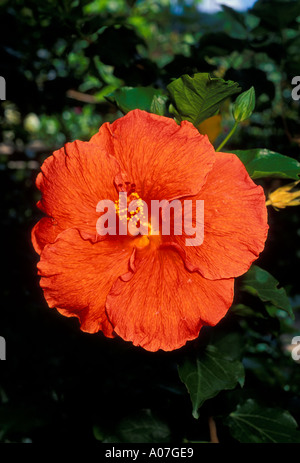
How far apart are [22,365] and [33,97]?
110 centimetres

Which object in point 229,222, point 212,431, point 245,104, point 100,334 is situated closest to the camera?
point 229,222

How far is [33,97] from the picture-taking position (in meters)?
1.45

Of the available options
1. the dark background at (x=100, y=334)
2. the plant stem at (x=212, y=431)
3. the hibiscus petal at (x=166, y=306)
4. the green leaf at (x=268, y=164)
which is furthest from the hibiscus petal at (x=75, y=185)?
the plant stem at (x=212, y=431)

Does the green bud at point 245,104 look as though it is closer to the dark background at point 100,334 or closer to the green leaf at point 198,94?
the green leaf at point 198,94

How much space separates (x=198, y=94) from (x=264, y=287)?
1.36 feet

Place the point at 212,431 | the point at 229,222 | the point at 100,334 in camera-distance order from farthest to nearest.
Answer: the point at 100,334, the point at 212,431, the point at 229,222

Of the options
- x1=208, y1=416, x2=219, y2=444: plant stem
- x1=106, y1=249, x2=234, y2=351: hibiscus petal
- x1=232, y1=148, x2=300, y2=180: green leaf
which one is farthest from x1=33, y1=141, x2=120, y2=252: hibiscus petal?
x1=208, y1=416, x2=219, y2=444: plant stem

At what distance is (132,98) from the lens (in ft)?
2.73

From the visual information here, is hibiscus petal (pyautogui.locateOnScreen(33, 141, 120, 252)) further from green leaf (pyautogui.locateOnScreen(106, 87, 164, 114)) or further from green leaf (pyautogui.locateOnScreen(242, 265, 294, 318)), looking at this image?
green leaf (pyautogui.locateOnScreen(242, 265, 294, 318))

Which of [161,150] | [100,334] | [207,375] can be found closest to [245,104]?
[161,150]

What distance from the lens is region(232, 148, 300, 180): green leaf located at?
737mm

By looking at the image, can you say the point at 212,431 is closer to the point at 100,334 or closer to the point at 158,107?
the point at 100,334

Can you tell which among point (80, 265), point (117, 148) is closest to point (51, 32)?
point (117, 148)
